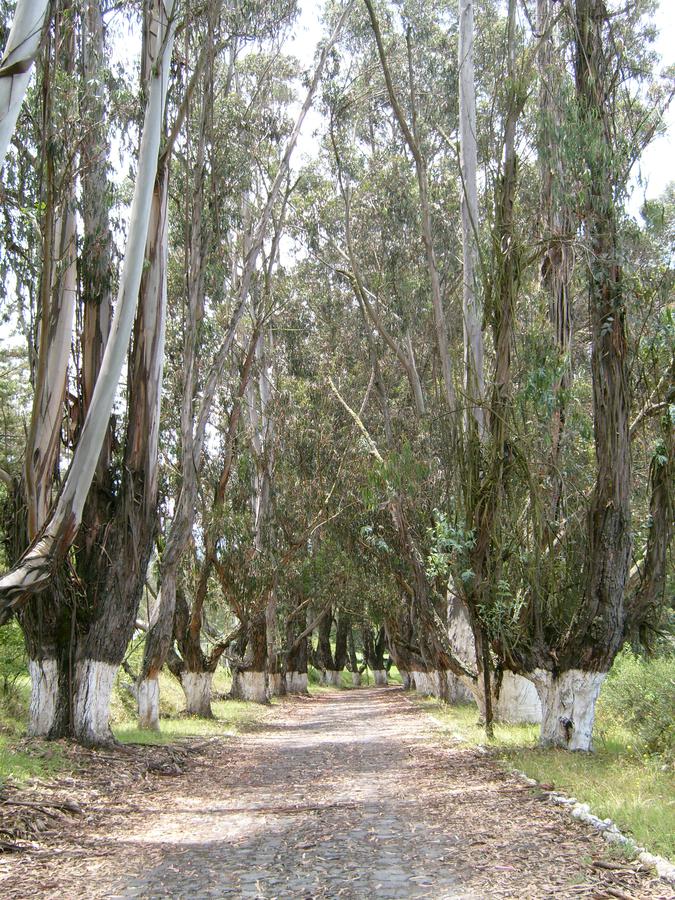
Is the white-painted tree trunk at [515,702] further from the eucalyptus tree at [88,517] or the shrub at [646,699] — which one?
the eucalyptus tree at [88,517]

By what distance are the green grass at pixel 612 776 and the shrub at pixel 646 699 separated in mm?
221

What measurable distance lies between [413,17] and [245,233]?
21.5 feet

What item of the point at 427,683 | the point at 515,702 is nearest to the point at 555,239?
the point at 515,702

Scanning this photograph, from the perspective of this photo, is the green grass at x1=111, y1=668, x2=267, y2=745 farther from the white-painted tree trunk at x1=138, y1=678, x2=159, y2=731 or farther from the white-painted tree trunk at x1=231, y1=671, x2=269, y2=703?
the white-painted tree trunk at x1=231, y1=671, x2=269, y2=703

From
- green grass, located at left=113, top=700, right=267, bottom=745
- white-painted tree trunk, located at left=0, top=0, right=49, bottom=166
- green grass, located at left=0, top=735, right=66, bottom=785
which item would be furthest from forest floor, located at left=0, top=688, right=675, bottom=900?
white-painted tree trunk, located at left=0, top=0, right=49, bottom=166

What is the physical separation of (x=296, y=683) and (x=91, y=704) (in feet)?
75.5

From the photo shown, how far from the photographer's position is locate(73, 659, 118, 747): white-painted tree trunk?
1055 cm

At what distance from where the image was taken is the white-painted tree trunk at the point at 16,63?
23.5 feet

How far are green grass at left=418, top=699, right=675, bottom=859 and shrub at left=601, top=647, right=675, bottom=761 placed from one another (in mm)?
221

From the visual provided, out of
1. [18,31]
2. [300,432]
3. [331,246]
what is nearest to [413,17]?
[331,246]

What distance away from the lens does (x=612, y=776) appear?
7711 mm

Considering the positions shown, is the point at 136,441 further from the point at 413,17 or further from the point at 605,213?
the point at 413,17

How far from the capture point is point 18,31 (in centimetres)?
730

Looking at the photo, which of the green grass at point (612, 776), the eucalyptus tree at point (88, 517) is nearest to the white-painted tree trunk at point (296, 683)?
the green grass at point (612, 776)
